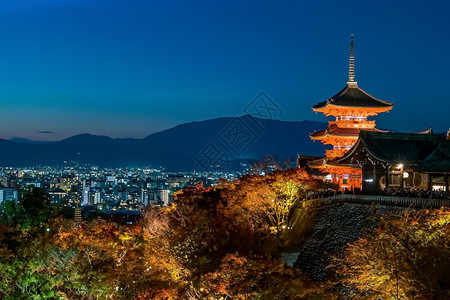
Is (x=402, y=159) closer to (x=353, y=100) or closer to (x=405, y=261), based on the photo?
(x=353, y=100)

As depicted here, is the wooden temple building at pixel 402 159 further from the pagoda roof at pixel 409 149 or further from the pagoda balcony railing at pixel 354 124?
the pagoda balcony railing at pixel 354 124

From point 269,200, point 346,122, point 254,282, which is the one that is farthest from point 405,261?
point 346,122

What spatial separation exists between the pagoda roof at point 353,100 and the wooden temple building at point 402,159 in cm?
740

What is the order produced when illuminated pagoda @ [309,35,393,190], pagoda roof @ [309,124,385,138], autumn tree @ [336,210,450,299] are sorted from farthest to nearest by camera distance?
pagoda roof @ [309,124,385,138] < illuminated pagoda @ [309,35,393,190] < autumn tree @ [336,210,450,299]

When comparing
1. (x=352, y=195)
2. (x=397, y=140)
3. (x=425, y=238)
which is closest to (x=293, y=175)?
Answer: (x=352, y=195)

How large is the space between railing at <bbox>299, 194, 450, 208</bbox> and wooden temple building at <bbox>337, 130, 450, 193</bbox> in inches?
56.6

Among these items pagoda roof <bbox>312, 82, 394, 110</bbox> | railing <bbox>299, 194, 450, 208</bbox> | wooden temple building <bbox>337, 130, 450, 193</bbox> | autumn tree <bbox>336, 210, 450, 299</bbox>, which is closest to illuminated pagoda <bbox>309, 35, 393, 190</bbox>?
pagoda roof <bbox>312, 82, 394, 110</bbox>

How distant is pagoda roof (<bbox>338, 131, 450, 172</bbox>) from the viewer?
1147 inches

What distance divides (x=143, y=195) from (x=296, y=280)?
137 meters

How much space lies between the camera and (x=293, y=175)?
30.7 metres

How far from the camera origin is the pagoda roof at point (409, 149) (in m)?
29.1

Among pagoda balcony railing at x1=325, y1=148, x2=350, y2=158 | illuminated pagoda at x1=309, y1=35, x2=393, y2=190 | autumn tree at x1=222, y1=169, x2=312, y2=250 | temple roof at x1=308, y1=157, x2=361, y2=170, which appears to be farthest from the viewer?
pagoda balcony railing at x1=325, y1=148, x2=350, y2=158

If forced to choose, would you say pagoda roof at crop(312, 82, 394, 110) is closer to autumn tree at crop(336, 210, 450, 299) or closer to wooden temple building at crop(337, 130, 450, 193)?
wooden temple building at crop(337, 130, 450, 193)

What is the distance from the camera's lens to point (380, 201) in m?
26.1
